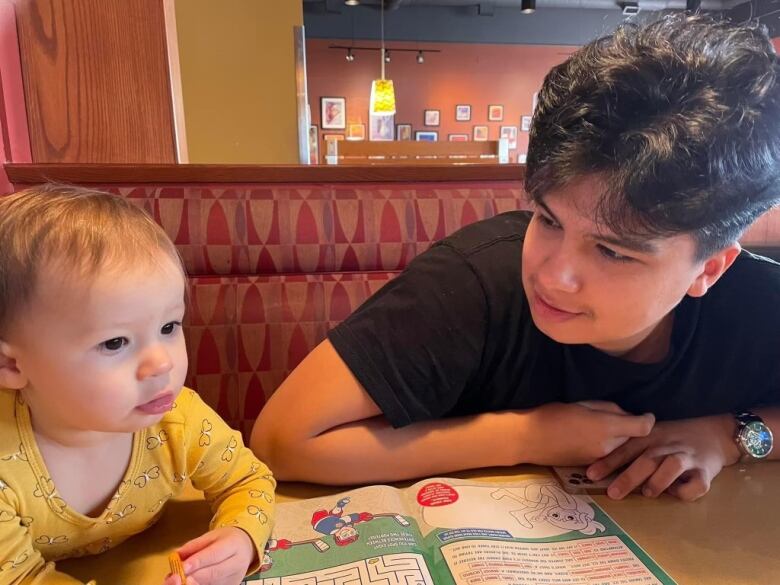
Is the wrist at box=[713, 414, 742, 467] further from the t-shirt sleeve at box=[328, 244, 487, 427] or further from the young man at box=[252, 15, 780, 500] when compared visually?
the t-shirt sleeve at box=[328, 244, 487, 427]

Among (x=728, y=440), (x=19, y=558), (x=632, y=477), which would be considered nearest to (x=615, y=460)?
(x=632, y=477)

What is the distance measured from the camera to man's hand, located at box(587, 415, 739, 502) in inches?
27.8

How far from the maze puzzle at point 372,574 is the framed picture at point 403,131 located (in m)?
8.42

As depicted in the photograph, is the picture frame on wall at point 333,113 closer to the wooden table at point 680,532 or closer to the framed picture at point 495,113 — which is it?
the framed picture at point 495,113

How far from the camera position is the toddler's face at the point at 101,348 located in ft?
Result: 1.49

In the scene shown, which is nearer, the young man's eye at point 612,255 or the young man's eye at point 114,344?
the young man's eye at point 114,344

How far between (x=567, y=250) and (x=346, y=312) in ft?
2.24

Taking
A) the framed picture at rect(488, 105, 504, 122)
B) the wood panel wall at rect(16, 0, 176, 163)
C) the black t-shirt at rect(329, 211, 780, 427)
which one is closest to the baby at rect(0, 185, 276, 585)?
the black t-shirt at rect(329, 211, 780, 427)

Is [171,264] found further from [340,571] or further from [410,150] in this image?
[410,150]

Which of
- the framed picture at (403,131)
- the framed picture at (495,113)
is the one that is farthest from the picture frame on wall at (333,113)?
the framed picture at (495,113)

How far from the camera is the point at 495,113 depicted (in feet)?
28.5

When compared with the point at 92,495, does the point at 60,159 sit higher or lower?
higher

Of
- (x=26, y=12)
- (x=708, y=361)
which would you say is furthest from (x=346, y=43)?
(x=708, y=361)

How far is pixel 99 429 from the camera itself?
0.49m
